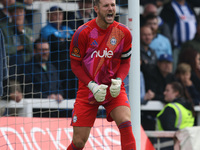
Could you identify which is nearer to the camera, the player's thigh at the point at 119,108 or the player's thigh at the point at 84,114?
the player's thigh at the point at 119,108

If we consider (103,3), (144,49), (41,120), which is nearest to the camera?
(103,3)

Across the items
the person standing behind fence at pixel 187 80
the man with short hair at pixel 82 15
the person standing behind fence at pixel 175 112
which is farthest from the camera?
the person standing behind fence at pixel 187 80

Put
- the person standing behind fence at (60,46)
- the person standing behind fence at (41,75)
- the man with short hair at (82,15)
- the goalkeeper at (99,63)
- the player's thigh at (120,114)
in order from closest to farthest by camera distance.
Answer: the player's thigh at (120,114)
the goalkeeper at (99,63)
the man with short hair at (82,15)
the person standing behind fence at (60,46)
the person standing behind fence at (41,75)

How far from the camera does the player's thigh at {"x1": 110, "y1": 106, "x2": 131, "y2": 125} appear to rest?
5.00 metres

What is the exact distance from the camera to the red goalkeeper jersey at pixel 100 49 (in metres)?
5.17

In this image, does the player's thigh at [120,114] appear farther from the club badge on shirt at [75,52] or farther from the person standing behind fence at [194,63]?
the person standing behind fence at [194,63]

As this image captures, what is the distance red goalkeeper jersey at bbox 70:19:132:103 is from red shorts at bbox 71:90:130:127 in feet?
0.23

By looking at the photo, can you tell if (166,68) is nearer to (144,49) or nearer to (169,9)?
(144,49)

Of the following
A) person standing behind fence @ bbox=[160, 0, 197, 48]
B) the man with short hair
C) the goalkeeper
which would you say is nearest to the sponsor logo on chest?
the goalkeeper

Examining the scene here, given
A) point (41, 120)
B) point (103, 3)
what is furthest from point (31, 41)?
point (103, 3)

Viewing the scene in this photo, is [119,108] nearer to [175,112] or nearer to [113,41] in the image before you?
[113,41]

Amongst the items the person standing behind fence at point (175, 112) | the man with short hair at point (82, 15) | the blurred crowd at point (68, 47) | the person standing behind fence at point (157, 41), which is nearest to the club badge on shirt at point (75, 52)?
the blurred crowd at point (68, 47)

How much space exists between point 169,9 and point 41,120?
3835 millimetres

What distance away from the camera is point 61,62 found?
738cm
